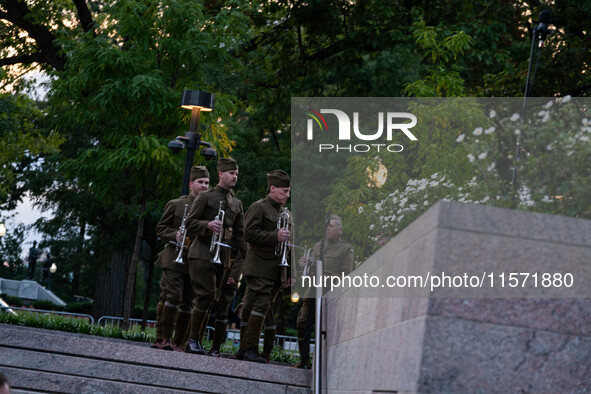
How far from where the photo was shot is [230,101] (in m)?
16.0

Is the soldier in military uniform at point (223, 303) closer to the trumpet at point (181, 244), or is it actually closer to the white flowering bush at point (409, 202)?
the trumpet at point (181, 244)

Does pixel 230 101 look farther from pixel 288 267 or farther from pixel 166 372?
pixel 166 372

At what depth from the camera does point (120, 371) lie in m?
7.36

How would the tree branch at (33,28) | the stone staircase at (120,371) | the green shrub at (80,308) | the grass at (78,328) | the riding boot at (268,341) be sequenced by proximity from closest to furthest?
the stone staircase at (120,371)
the riding boot at (268,341)
the grass at (78,328)
the tree branch at (33,28)
the green shrub at (80,308)

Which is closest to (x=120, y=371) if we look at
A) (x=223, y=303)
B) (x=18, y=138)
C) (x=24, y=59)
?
(x=223, y=303)

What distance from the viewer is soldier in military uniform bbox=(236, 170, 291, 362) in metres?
8.53

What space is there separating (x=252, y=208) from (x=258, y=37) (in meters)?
13.1

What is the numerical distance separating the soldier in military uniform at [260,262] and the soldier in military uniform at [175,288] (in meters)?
0.87

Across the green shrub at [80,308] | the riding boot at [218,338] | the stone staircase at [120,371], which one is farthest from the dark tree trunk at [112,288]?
the stone staircase at [120,371]

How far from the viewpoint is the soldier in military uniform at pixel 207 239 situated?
879 centimetres

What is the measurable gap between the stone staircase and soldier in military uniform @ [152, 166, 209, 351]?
1.30 m

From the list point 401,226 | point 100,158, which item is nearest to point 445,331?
point 401,226

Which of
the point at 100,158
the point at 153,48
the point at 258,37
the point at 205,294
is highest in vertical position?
the point at 258,37

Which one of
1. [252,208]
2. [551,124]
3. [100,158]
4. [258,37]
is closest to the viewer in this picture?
[551,124]
